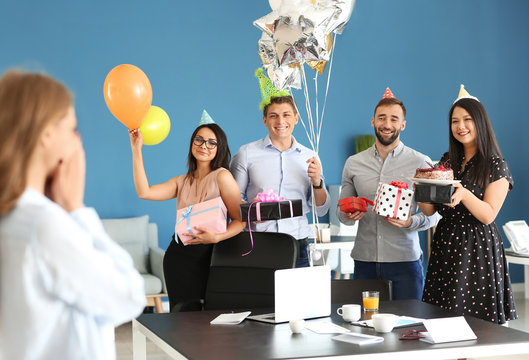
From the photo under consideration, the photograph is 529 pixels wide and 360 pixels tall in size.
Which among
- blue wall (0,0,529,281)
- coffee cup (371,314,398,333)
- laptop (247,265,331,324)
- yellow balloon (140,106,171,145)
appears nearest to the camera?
coffee cup (371,314,398,333)

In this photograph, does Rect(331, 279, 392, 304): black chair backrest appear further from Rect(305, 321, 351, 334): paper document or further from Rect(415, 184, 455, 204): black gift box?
Rect(305, 321, 351, 334): paper document

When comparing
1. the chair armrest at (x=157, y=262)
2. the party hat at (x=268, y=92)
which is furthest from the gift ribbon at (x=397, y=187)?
the chair armrest at (x=157, y=262)

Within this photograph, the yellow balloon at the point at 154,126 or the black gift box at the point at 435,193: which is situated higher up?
the yellow balloon at the point at 154,126

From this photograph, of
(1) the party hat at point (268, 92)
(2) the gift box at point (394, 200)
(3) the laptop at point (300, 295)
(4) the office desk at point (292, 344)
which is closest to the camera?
(4) the office desk at point (292, 344)

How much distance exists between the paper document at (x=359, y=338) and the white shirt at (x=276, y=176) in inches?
48.1

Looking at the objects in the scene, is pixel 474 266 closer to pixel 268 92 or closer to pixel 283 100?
pixel 283 100

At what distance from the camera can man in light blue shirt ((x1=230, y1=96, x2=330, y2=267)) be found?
3326 mm

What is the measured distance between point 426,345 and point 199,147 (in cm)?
158

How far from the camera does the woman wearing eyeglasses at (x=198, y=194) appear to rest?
3.10 meters

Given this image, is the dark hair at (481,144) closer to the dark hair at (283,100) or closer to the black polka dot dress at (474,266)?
the black polka dot dress at (474,266)

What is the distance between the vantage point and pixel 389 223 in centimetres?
334

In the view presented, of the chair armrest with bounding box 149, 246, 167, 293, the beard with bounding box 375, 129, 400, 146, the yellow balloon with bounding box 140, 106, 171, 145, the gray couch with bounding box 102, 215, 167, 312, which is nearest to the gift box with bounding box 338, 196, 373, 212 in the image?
the beard with bounding box 375, 129, 400, 146

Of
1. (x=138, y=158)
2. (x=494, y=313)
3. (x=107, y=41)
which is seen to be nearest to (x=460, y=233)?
(x=494, y=313)

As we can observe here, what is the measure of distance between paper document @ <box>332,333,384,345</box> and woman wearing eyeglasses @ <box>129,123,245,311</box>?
1.04 meters
